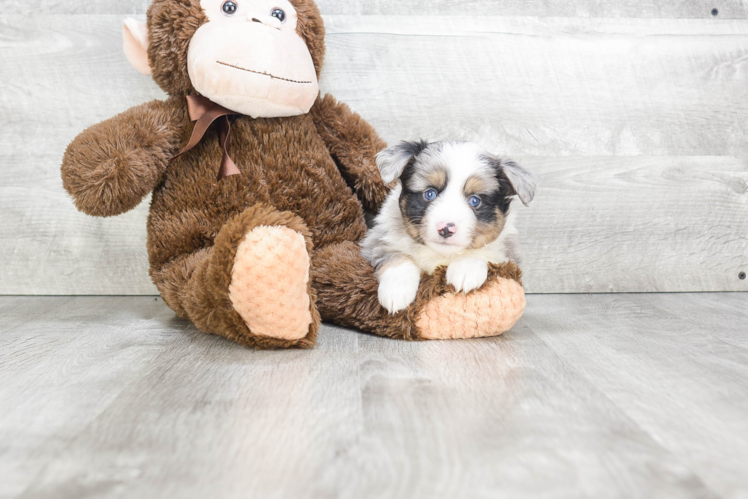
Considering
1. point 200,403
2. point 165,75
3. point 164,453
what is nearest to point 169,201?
point 165,75

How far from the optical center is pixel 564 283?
93.8 inches

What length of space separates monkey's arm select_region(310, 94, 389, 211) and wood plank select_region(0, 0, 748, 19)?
0.48 meters

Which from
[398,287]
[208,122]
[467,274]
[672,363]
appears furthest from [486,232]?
[208,122]

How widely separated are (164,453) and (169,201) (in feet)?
3.27

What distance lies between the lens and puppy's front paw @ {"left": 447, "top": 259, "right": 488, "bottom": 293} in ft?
5.31

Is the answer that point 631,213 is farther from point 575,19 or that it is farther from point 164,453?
point 164,453

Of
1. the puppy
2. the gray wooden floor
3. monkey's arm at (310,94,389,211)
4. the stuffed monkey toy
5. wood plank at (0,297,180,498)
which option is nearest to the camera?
the gray wooden floor

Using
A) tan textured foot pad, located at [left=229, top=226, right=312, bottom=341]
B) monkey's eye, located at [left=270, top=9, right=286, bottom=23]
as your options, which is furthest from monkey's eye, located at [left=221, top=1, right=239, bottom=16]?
tan textured foot pad, located at [left=229, top=226, right=312, bottom=341]

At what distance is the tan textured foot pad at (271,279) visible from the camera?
1.40 m

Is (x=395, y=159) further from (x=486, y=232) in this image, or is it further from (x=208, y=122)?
(x=208, y=122)

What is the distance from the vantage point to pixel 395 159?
166cm

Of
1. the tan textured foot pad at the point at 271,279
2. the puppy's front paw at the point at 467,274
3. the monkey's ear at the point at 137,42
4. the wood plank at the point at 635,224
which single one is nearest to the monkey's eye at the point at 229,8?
the monkey's ear at the point at 137,42

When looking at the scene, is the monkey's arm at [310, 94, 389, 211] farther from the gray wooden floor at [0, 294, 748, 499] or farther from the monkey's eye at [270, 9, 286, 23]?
the gray wooden floor at [0, 294, 748, 499]

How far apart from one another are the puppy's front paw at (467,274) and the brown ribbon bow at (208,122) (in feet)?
2.17
